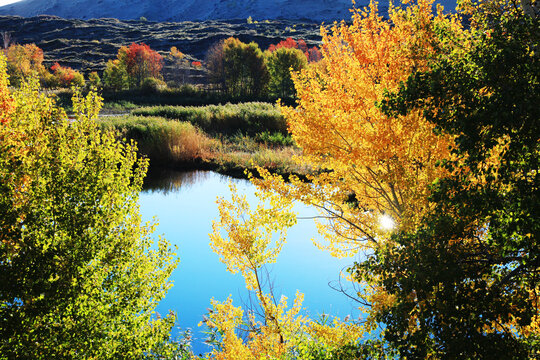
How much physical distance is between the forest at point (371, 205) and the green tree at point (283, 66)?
44.8 m

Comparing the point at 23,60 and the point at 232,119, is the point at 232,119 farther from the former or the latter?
the point at 23,60

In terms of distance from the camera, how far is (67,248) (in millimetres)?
5836

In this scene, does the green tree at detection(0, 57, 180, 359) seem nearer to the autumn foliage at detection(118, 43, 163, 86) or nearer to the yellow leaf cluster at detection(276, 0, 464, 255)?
the yellow leaf cluster at detection(276, 0, 464, 255)

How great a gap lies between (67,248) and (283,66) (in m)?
49.9

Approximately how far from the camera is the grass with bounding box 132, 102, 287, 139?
32406mm

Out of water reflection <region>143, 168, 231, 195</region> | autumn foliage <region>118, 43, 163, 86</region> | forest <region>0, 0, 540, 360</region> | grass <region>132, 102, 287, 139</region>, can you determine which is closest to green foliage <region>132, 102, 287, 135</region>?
grass <region>132, 102, 287, 139</region>

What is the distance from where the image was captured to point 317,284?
12688 millimetres

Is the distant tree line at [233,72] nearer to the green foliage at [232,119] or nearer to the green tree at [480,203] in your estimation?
the green foliage at [232,119]

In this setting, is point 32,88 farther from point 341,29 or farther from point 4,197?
point 341,29

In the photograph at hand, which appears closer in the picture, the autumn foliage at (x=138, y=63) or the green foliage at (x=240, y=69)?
the green foliage at (x=240, y=69)

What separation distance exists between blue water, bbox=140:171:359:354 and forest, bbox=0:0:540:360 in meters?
1.24

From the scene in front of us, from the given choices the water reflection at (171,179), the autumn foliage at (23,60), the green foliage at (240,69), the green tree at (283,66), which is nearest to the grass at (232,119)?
the water reflection at (171,179)

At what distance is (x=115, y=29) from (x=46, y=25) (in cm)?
2563

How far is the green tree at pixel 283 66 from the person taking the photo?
52188mm
